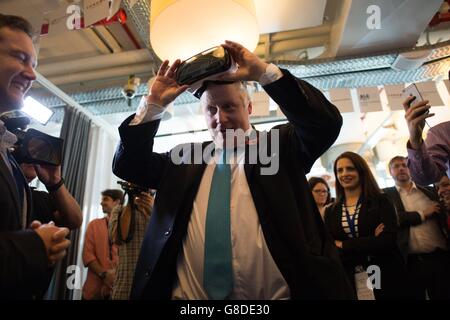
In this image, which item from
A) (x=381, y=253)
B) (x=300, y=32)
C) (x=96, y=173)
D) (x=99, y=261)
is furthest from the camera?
(x=96, y=173)

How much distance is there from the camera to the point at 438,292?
1663 mm

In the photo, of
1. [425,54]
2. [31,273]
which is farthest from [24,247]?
[425,54]

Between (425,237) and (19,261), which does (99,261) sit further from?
(425,237)

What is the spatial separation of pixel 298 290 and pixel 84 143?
2801 millimetres

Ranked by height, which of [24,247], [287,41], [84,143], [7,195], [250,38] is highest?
[287,41]

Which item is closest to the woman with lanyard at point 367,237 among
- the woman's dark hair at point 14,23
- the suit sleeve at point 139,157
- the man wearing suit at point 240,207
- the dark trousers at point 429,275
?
the dark trousers at point 429,275

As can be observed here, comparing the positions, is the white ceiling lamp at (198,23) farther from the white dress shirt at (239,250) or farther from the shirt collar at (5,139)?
the shirt collar at (5,139)

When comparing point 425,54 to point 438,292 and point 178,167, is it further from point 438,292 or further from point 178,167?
point 178,167

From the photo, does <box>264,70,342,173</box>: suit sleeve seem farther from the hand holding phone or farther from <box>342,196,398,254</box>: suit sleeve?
<box>342,196,398,254</box>: suit sleeve

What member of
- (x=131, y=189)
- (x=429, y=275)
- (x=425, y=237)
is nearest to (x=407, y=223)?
(x=425, y=237)

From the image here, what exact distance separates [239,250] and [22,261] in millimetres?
486

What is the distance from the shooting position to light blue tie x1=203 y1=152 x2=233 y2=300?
803mm

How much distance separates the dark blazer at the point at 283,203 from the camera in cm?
77

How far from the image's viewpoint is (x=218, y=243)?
0.84 m
